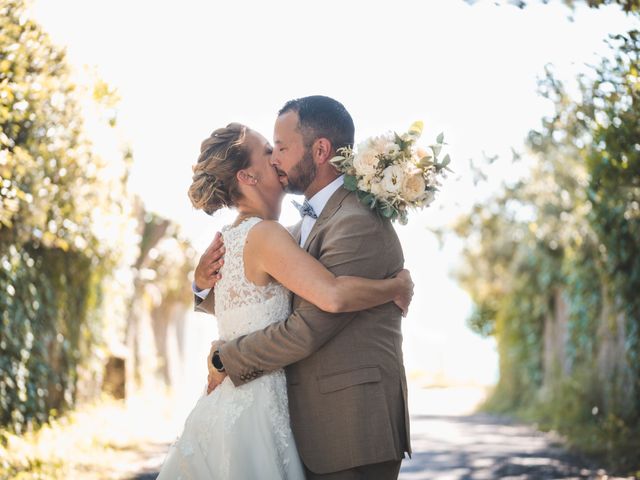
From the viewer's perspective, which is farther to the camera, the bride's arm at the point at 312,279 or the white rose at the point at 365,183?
the white rose at the point at 365,183

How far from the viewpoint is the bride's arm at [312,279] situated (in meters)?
3.77

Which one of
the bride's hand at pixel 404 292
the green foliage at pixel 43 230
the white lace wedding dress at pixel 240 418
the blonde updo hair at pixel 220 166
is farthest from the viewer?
the green foliage at pixel 43 230

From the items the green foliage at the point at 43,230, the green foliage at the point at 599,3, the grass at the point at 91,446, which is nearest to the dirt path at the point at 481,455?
the grass at the point at 91,446

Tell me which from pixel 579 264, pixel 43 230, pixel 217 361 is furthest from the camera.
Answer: pixel 579 264

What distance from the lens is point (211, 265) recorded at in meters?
4.32

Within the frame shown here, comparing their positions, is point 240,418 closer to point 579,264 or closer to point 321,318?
point 321,318

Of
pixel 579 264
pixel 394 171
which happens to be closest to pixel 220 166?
pixel 394 171

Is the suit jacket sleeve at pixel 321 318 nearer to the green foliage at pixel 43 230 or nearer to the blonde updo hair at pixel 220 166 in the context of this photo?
the blonde updo hair at pixel 220 166

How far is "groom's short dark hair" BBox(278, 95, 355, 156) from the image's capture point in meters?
4.18

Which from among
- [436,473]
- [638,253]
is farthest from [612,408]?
[436,473]

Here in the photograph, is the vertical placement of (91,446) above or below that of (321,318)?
below

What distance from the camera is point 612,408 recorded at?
10.5 metres

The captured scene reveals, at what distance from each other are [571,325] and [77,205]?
8.36 m

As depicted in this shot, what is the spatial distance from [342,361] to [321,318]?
0.71 feet
